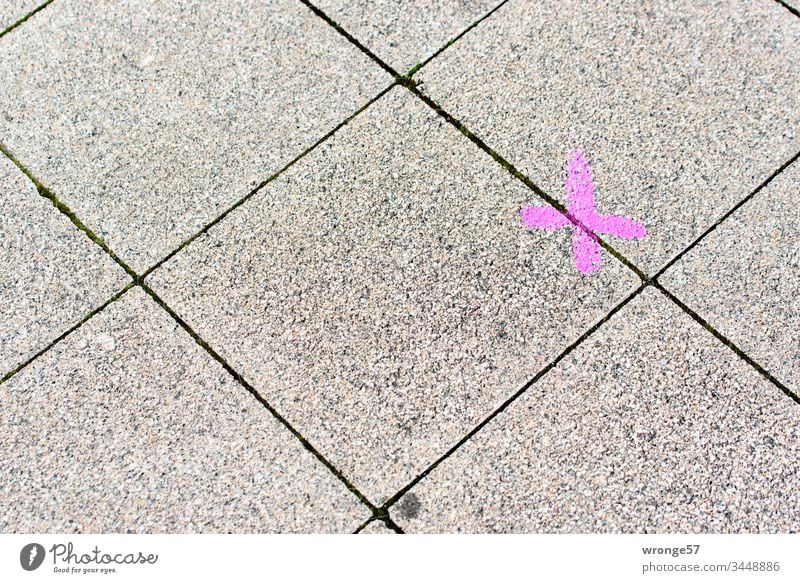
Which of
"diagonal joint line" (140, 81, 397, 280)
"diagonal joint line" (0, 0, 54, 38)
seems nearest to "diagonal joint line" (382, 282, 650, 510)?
"diagonal joint line" (140, 81, 397, 280)

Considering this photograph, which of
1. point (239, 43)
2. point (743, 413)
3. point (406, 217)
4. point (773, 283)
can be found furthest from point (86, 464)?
point (773, 283)

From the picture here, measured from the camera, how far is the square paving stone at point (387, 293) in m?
2.92

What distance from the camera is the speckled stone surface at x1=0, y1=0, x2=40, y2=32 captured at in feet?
12.4

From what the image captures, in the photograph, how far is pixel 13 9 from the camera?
150 inches

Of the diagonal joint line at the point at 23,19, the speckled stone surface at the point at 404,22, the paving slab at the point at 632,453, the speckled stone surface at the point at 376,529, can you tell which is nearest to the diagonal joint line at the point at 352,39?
the speckled stone surface at the point at 404,22

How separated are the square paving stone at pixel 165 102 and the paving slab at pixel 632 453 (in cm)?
133

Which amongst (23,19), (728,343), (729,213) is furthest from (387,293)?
(23,19)

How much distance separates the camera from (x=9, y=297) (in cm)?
317

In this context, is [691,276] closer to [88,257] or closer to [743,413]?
[743,413]

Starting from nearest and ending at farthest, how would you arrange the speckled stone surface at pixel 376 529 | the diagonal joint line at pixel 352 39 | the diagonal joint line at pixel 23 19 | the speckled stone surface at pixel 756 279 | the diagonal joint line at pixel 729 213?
the speckled stone surface at pixel 376 529 < the speckled stone surface at pixel 756 279 < the diagonal joint line at pixel 729 213 < the diagonal joint line at pixel 352 39 < the diagonal joint line at pixel 23 19

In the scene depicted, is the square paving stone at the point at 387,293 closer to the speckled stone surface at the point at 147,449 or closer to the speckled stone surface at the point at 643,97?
the speckled stone surface at the point at 147,449

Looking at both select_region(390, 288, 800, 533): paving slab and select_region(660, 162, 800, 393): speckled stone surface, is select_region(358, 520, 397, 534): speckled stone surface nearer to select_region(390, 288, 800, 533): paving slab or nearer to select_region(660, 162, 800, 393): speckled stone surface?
select_region(390, 288, 800, 533): paving slab

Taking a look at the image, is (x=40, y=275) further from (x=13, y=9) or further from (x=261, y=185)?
(x=13, y=9)

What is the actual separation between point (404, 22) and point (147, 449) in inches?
79.0
